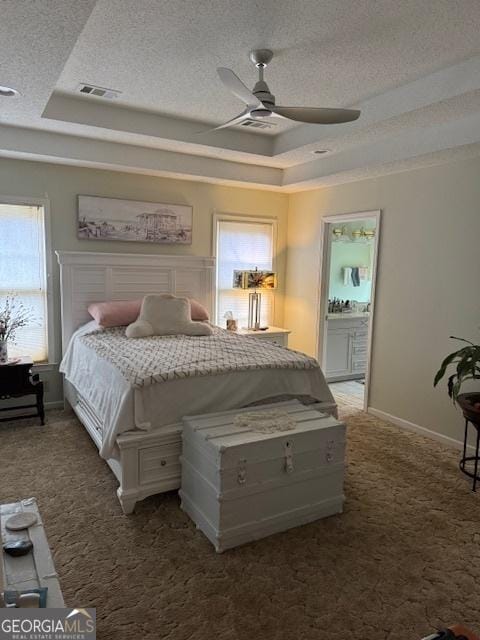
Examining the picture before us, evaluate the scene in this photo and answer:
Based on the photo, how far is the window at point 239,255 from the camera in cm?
521

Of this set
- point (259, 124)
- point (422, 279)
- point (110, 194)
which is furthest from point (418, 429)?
point (110, 194)

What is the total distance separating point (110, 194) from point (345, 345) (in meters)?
3.32

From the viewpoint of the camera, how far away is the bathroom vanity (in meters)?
5.53

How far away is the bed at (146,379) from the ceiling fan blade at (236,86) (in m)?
1.60

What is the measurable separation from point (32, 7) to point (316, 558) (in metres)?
2.80

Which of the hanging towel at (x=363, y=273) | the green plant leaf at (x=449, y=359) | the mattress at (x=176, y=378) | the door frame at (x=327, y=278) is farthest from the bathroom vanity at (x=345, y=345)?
the green plant leaf at (x=449, y=359)

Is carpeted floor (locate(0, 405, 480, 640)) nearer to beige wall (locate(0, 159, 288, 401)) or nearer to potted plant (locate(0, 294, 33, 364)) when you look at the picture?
potted plant (locate(0, 294, 33, 364))

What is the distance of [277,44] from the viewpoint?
245 cm

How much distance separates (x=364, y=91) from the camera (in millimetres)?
3076

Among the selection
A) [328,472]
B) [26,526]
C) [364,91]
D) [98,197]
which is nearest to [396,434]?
[328,472]

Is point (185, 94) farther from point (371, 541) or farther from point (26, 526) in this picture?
point (371, 541)

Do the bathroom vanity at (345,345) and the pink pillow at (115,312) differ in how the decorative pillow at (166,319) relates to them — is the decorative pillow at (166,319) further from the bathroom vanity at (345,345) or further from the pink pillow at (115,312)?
the bathroom vanity at (345,345)

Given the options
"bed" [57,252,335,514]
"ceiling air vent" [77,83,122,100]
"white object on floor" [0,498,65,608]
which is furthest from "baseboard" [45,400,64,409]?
"ceiling air vent" [77,83,122,100]

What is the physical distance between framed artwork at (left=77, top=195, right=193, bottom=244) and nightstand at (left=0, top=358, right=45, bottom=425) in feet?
4.52
